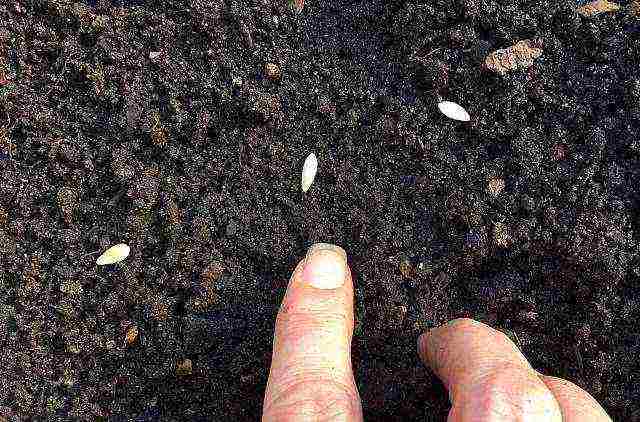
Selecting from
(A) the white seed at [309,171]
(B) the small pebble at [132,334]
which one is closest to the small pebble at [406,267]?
(A) the white seed at [309,171]

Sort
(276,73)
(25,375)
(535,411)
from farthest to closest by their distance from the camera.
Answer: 1. (276,73)
2. (25,375)
3. (535,411)

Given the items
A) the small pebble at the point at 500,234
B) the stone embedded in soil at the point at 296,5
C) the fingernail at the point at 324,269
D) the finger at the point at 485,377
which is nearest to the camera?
the finger at the point at 485,377

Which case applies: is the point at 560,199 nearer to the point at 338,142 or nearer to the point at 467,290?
the point at 467,290

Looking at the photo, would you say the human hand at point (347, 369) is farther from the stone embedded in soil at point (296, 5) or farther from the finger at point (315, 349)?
the stone embedded in soil at point (296, 5)

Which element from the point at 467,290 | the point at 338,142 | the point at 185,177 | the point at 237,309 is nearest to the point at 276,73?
the point at 338,142

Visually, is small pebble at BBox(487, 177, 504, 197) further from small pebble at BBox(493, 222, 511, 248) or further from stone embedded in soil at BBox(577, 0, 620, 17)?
stone embedded in soil at BBox(577, 0, 620, 17)

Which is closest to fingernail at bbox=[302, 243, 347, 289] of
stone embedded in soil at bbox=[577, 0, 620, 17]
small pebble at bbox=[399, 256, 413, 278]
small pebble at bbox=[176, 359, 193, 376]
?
small pebble at bbox=[399, 256, 413, 278]

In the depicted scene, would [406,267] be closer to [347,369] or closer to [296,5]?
[347,369]
